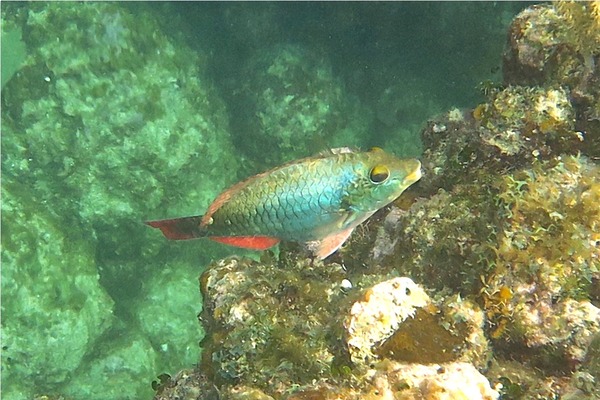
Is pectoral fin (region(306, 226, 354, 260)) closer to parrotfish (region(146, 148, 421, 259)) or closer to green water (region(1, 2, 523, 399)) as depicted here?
parrotfish (region(146, 148, 421, 259))

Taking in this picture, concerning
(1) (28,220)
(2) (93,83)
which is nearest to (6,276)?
(1) (28,220)

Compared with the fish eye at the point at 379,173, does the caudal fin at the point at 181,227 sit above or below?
above

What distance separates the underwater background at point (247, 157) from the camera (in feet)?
9.18

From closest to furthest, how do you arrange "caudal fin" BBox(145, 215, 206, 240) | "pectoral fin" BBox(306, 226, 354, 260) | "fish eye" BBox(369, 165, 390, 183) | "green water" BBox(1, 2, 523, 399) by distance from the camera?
1. "fish eye" BBox(369, 165, 390, 183)
2. "pectoral fin" BBox(306, 226, 354, 260)
3. "caudal fin" BBox(145, 215, 206, 240)
4. "green water" BBox(1, 2, 523, 399)

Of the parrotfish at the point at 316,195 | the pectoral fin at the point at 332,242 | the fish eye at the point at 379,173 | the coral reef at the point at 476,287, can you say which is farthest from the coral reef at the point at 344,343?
the fish eye at the point at 379,173

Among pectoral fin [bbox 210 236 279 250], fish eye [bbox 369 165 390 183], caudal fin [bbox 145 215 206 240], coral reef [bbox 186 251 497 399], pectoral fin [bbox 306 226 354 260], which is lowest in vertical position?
coral reef [bbox 186 251 497 399]

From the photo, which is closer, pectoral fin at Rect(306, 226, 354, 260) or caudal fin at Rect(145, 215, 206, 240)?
pectoral fin at Rect(306, 226, 354, 260)

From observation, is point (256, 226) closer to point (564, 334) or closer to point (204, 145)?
point (564, 334)

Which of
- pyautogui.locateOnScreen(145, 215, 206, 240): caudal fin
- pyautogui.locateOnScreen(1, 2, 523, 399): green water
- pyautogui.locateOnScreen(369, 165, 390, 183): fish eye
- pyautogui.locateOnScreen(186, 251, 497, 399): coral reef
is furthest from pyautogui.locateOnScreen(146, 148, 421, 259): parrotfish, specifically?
pyautogui.locateOnScreen(1, 2, 523, 399): green water

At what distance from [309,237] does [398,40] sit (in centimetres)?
678

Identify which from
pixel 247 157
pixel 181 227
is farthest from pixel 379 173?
pixel 247 157

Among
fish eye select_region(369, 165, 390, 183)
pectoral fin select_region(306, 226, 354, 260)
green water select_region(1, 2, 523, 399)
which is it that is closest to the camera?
fish eye select_region(369, 165, 390, 183)

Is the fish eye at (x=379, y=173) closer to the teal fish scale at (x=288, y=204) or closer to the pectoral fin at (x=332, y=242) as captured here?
the teal fish scale at (x=288, y=204)

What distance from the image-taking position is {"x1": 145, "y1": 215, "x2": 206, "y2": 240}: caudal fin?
9.48 ft
